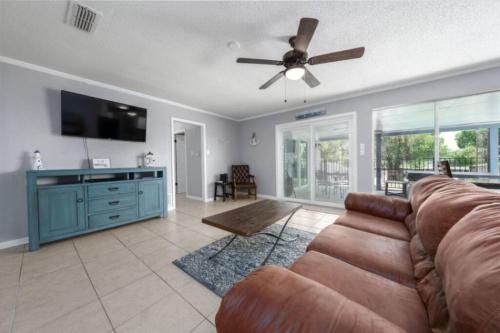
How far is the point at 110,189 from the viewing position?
2.73 meters

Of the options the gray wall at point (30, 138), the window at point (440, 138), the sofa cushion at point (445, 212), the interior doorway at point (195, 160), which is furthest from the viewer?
the interior doorway at point (195, 160)

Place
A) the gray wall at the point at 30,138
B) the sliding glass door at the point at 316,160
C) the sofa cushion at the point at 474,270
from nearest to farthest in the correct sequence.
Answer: the sofa cushion at the point at 474,270 → the gray wall at the point at 30,138 → the sliding glass door at the point at 316,160

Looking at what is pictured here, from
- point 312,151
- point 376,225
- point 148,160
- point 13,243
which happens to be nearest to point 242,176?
point 312,151

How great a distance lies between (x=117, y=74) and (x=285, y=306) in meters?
3.55

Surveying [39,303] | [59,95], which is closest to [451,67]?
[39,303]

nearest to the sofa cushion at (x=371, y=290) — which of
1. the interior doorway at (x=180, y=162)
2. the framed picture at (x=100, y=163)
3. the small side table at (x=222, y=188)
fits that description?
the framed picture at (x=100, y=163)

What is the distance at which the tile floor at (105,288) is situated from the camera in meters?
1.21

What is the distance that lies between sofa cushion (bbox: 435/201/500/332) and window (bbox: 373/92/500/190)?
10.6 feet

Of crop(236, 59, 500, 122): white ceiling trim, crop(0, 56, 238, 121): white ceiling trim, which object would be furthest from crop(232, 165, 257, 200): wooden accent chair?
crop(236, 59, 500, 122): white ceiling trim

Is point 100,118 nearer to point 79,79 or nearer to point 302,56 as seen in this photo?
point 79,79

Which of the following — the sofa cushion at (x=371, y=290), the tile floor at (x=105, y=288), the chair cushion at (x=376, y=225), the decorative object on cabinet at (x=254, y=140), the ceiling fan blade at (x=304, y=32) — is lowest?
the tile floor at (x=105, y=288)

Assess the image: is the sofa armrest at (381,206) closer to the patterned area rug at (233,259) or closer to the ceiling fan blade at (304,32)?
the patterned area rug at (233,259)

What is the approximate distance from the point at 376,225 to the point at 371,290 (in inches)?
39.1

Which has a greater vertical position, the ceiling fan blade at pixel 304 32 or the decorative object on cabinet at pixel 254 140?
the ceiling fan blade at pixel 304 32
